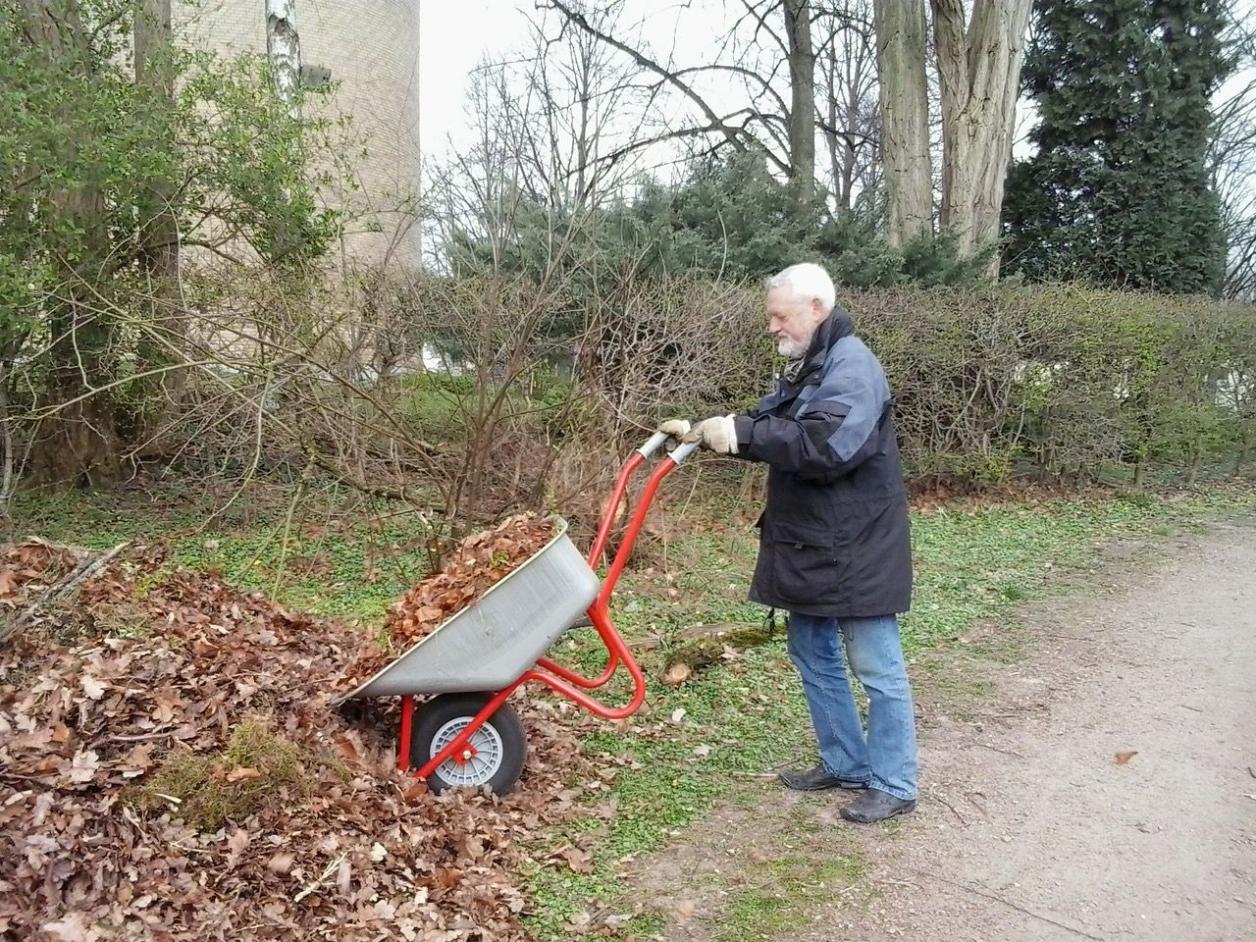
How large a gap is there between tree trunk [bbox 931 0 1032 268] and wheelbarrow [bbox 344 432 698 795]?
33.7ft

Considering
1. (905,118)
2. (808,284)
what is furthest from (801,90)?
(808,284)

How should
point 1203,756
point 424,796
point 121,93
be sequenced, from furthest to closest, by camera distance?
point 121,93
point 1203,756
point 424,796

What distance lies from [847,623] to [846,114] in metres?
26.3

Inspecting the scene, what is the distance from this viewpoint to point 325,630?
4551 mm

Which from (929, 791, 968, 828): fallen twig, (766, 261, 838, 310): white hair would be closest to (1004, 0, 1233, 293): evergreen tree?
(929, 791, 968, 828): fallen twig

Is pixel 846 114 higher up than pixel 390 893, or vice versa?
pixel 846 114

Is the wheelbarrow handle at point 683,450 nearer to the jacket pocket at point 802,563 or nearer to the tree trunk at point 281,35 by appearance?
the jacket pocket at point 802,563

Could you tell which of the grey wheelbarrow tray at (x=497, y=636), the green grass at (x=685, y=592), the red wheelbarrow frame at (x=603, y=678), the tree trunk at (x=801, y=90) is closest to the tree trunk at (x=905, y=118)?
the tree trunk at (x=801, y=90)

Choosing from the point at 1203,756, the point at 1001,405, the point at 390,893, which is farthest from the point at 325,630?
the point at 1001,405

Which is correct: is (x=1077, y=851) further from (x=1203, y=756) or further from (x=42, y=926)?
(x=42, y=926)

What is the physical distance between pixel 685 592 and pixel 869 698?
126 inches

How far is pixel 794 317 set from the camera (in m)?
3.32

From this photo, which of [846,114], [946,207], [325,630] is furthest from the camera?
[846,114]

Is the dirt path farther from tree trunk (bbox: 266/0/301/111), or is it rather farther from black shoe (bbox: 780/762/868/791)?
tree trunk (bbox: 266/0/301/111)
